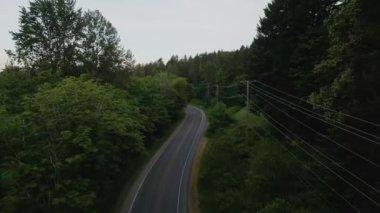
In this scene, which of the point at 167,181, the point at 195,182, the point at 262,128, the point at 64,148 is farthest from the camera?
the point at 195,182

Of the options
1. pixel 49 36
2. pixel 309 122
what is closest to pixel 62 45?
pixel 49 36

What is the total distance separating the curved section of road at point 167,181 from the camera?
36406 millimetres

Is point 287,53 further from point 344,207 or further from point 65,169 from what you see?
point 65,169

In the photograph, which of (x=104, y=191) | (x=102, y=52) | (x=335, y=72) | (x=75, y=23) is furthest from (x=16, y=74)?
(x=335, y=72)

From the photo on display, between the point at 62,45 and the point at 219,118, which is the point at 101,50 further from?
the point at 219,118

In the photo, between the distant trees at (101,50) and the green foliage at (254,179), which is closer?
the green foliage at (254,179)

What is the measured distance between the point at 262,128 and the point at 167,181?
38.5 feet

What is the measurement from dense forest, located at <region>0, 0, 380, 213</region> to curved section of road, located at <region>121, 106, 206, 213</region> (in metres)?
2.42

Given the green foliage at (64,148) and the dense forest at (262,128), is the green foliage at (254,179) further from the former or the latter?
the green foliage at (64,148)

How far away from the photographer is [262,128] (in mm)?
39969

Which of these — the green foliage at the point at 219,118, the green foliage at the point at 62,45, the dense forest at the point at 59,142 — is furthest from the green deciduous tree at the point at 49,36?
the green foliage at the point at 219,118

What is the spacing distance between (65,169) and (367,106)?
56.0 feet

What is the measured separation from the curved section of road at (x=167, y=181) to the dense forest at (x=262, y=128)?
242 cm

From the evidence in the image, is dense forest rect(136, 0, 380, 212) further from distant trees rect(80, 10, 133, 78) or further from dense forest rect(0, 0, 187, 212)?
distant trees rect(80, 10, 133, 78)
